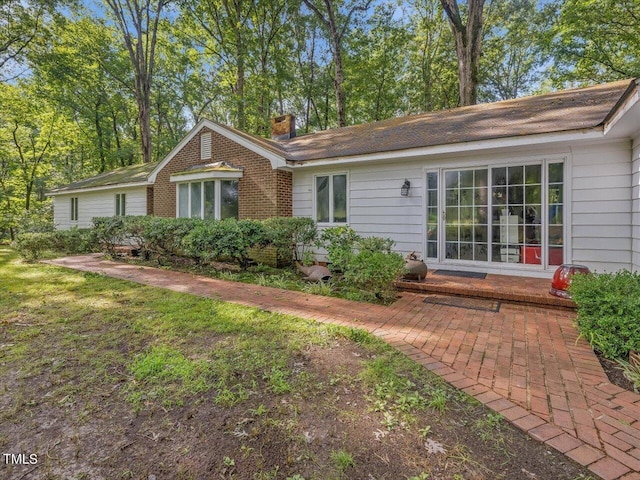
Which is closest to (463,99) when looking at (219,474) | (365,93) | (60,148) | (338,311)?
(365,93)

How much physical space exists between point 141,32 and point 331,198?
16637 millimetres

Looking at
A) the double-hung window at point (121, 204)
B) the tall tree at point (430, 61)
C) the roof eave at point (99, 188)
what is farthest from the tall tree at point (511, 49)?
the double-hung window at point (121, 204)

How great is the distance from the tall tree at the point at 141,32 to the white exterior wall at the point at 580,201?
16191 millimetres

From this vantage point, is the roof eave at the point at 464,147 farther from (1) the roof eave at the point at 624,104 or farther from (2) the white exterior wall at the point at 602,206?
(2) the white exterior wall at the point at 602,206

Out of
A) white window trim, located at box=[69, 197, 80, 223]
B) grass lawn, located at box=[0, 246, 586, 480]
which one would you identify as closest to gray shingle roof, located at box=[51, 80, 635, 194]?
grass lawn, located at box=[0, 246, 586, 480]

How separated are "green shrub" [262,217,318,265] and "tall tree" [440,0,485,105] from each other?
9.86 m

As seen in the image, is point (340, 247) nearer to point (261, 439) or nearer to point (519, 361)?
point (519, 361)

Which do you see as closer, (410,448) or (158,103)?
(410,448)

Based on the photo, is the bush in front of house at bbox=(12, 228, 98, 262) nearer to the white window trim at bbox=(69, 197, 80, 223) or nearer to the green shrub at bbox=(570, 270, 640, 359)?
the white window trim at bbox=(69, 197, 80, 223)

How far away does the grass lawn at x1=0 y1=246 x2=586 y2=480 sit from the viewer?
1854 millimetres

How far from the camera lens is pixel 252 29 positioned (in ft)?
63.3

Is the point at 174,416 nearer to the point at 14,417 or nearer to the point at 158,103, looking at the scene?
the point at 14,417

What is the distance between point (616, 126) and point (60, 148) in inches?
1030

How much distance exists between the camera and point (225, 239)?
6992 mm
